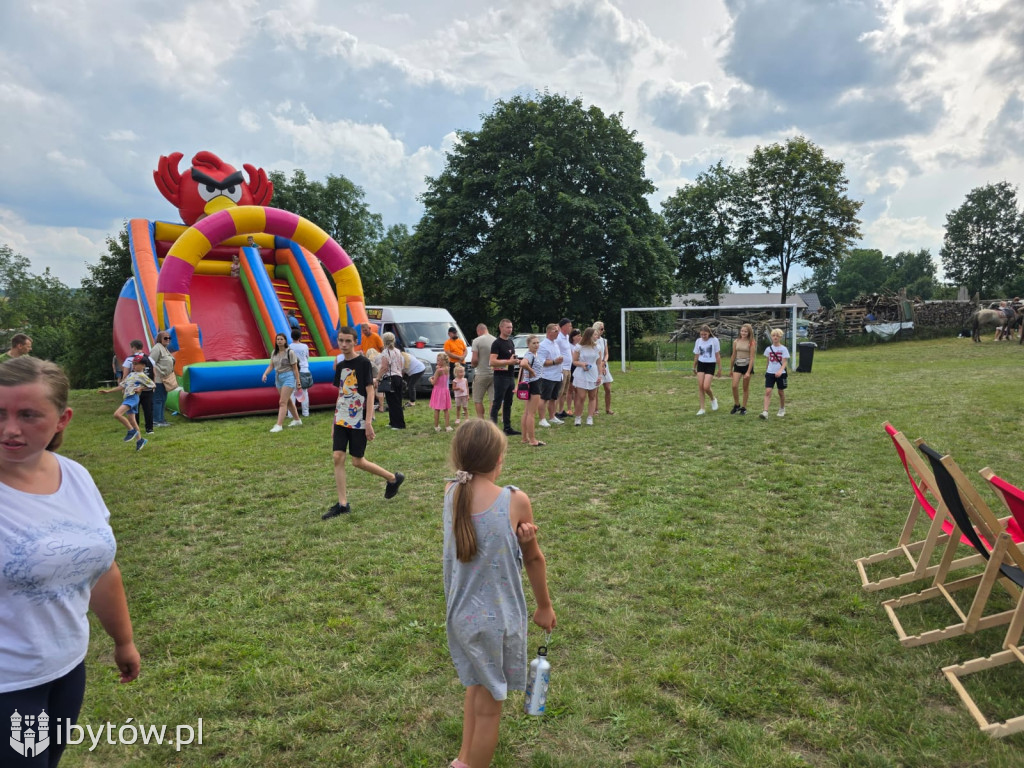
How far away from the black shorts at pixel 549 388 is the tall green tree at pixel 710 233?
3180 centimetres

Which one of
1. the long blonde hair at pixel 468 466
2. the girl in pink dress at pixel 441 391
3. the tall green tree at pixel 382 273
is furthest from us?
the tall green tree at pixel 382 273

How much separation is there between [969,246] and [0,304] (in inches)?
3623

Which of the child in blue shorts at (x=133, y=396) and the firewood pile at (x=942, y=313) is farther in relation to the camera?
the firewood pile at (x=942, y=313)

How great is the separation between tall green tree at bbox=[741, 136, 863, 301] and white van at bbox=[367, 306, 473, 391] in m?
29.6

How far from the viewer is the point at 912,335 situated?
31078 millimetres

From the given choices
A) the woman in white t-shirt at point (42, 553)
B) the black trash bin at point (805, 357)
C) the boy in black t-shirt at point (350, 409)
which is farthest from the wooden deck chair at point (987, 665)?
the black trash bin at point (805, 357)

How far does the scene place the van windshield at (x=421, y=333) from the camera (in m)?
15.3

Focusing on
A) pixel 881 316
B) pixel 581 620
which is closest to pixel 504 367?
pixel 581 620

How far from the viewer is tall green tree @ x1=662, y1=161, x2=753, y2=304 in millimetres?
39656

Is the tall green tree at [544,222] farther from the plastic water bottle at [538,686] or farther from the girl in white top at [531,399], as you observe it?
the plastic water bottle at [538,686]

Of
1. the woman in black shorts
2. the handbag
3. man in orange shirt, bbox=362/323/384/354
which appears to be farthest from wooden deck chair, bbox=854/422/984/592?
man in orange shirt, bbox=362/323/384/354

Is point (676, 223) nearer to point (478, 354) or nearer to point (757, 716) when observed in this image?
point (478, 354)

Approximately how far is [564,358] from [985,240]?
61438 mm

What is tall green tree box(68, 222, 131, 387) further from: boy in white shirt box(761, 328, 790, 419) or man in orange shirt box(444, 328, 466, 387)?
boy in white shirt box(761, 328, 790, 419)
